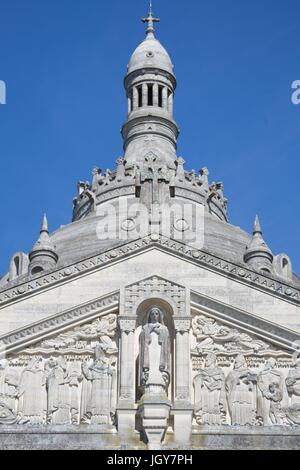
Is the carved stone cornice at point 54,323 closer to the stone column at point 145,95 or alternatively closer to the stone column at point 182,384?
the stone column at point 182,384

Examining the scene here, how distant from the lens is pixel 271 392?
1200 inches

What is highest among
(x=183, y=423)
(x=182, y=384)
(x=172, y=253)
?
(x=172, y=253)

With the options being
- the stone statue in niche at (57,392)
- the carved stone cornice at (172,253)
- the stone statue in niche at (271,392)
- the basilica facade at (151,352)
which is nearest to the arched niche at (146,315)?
the basilica facade at (151,352)

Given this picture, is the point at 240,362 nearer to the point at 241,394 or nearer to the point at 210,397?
the point at 241,394

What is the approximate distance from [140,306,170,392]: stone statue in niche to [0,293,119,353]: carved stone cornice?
1111 mm

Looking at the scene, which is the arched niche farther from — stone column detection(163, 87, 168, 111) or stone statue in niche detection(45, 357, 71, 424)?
stone column detection(163, 87, 168, 111)

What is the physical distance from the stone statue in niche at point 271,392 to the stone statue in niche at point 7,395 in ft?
18.5

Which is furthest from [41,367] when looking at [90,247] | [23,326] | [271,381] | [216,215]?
[216,215]

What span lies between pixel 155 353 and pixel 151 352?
0.31ft

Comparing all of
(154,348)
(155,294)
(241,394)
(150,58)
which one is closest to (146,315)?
(155,294)

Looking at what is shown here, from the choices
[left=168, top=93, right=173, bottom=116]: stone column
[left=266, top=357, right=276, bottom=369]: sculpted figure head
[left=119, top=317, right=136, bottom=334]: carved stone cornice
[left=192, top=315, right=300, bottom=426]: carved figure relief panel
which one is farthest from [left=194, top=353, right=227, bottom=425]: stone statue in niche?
[left=168, top=93, right=173, bottom=116]: stone column

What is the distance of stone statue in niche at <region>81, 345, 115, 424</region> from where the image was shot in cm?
3008

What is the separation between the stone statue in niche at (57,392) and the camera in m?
30.1
